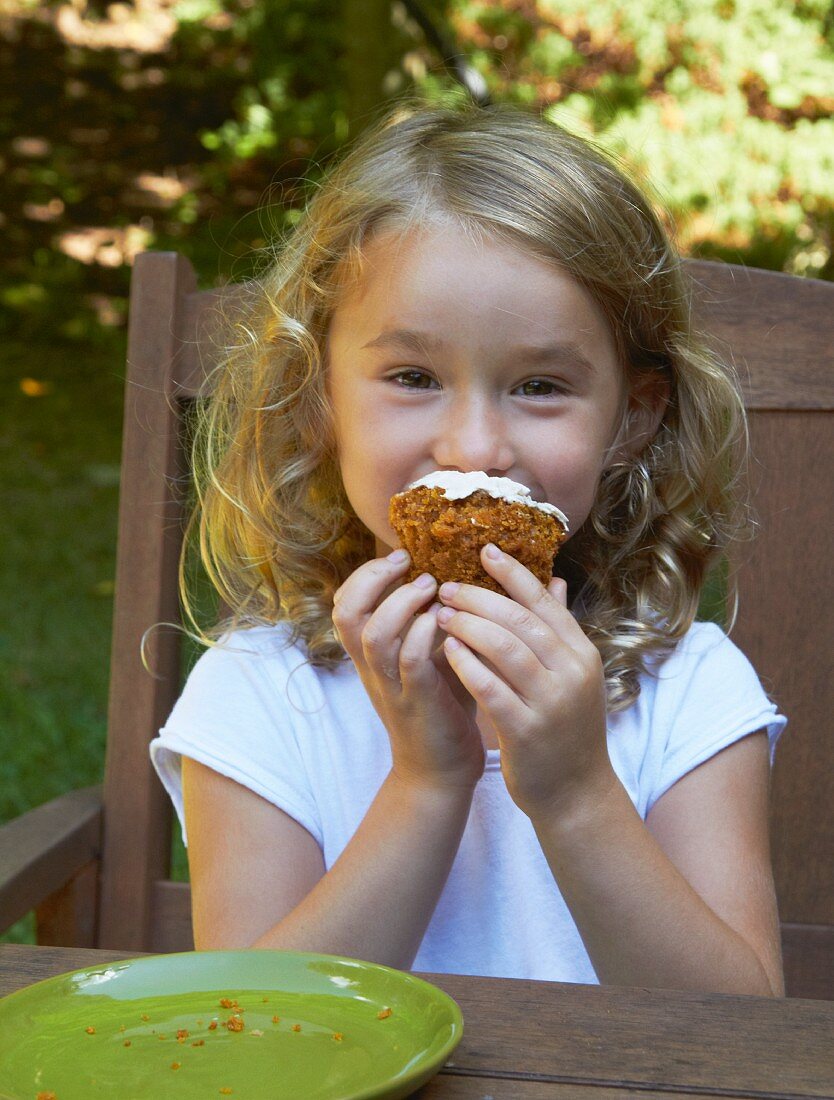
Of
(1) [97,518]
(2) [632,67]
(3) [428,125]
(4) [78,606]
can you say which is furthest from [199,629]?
(2) [632,67]

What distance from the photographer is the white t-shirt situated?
179cm

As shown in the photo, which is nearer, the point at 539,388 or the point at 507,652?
the point at 507,652

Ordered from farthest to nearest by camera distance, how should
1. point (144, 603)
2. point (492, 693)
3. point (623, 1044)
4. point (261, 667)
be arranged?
point (144, 603) < point (261, 667) < point (492, 693) < point (623, 1044)

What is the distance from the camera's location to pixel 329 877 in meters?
1.56

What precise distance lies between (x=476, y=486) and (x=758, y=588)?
718 mm

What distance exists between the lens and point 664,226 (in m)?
1.94

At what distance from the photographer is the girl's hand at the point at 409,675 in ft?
4.94

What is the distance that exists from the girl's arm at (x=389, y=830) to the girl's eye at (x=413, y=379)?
0.24 meters

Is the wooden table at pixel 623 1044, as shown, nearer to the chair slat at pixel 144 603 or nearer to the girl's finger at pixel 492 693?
the girl's finger at pixel 492 693

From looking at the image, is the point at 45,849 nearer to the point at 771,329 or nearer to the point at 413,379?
the point at 413,379

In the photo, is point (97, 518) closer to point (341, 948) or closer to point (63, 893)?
point (63, 893)

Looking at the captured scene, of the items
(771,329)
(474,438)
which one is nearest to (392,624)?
(474,438)

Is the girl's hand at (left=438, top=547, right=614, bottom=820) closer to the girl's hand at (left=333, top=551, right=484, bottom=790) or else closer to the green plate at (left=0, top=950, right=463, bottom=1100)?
the girl's hand at (left=333, top=551, right=484, bottom=790)

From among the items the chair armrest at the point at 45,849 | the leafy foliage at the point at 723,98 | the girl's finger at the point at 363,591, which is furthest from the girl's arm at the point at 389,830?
the leafy foliage at the point at 723,98
